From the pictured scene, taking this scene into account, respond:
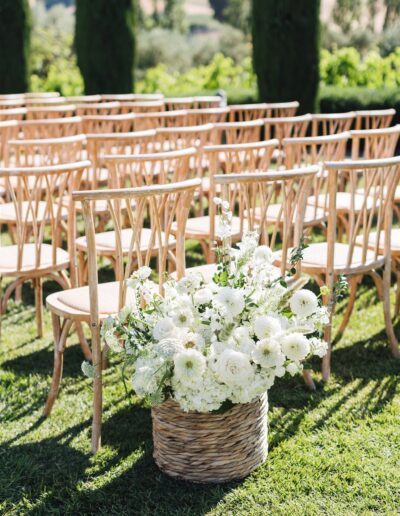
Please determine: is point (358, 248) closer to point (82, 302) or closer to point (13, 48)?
point (82, 302)

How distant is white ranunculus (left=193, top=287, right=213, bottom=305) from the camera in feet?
9.16

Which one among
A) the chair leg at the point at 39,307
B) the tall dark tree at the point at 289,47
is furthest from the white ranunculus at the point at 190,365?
the tall dark tree at the point at 289,47

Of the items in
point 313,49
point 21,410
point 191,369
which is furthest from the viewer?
point 313,49

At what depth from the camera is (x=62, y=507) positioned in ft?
9.20

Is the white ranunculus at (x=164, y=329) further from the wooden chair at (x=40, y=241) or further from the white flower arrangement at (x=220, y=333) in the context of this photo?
the wooden chair at (x=40, y=241)

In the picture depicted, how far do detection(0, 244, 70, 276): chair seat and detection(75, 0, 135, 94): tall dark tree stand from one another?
7.84m

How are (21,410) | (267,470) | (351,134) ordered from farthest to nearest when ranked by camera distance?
(351,134), (21,410), (267,470)

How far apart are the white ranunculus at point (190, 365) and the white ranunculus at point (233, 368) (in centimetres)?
6

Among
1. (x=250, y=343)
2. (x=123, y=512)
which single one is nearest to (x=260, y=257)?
(x=250, y=343)

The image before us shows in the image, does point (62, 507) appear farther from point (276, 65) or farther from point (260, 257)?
point (276, 65)

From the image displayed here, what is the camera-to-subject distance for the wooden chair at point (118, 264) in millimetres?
2969

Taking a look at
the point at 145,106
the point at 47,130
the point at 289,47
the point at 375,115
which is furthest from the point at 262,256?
the point at 289,47

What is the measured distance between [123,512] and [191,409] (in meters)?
0.44

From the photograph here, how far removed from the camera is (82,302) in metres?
3.31
